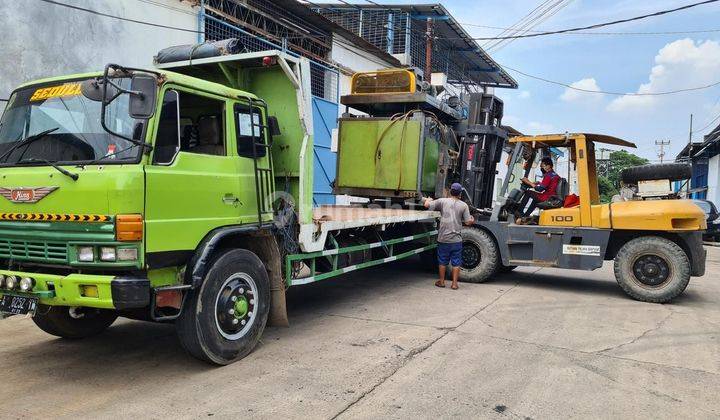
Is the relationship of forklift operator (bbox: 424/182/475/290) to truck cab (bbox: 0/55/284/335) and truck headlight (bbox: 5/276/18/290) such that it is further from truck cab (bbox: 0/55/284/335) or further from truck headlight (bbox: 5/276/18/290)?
truck headlight (bbox: 5/276/18/290)

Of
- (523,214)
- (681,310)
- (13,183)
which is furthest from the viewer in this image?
(523,214)

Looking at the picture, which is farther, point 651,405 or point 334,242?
point 334,242

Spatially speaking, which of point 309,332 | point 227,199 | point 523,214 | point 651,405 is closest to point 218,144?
point 227,199

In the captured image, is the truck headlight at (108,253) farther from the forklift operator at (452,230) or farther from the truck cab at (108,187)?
the forklift operator at (452,230)

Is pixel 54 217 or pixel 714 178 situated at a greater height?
pixel 714 178

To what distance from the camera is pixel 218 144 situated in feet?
14.8

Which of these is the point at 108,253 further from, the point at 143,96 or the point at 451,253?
the point at 451,253

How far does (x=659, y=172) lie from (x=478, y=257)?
9.94ft

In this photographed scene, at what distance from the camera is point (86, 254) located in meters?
3.69

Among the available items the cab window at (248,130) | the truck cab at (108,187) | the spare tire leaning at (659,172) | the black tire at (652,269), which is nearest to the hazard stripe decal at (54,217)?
the truck cab at (108,187)

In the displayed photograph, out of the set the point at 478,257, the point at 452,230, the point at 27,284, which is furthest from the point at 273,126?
the point at 478,257

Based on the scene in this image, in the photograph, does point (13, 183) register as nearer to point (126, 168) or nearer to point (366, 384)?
point (126, 168)

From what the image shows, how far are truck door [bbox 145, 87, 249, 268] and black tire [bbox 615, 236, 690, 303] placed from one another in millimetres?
5728

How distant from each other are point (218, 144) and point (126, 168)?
0.99 m
